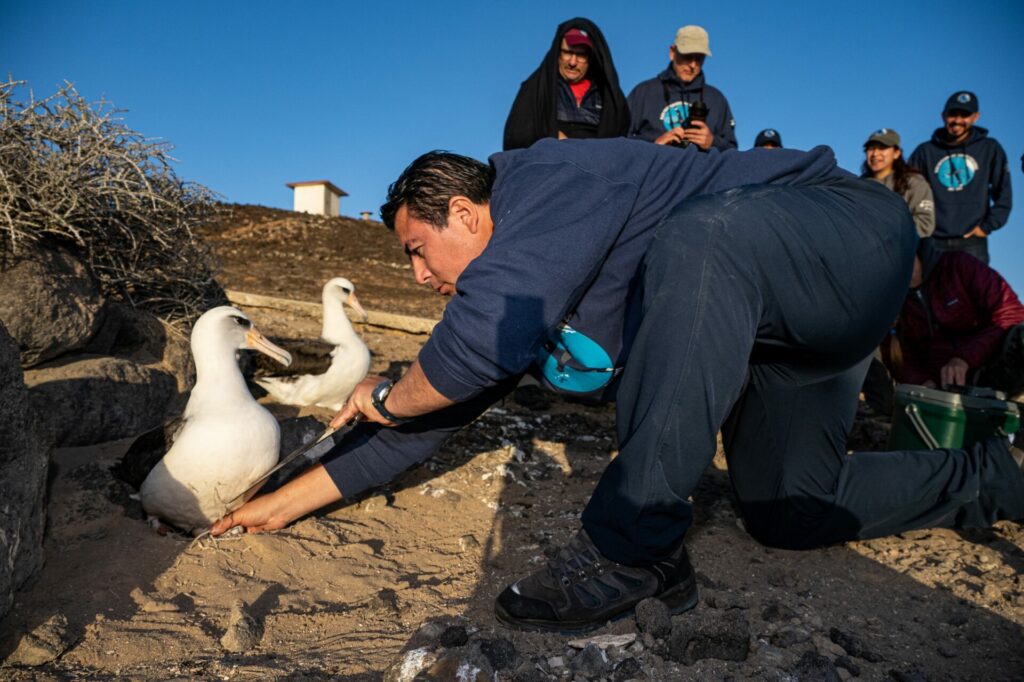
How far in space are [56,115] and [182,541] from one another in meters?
2.69

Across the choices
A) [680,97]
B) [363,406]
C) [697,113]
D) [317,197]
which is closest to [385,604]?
[363,406]

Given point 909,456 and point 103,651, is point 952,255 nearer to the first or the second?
point 909,456

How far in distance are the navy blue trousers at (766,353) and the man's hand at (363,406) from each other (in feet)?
2.80

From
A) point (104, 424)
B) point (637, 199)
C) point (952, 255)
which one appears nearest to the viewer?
point (637, 199)

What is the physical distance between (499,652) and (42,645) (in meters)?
1.26

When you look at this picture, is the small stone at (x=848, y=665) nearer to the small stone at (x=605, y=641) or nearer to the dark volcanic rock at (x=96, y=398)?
the small stone at (x=605, y=641)

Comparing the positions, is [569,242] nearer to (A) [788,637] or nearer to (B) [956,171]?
(A) [788,637]

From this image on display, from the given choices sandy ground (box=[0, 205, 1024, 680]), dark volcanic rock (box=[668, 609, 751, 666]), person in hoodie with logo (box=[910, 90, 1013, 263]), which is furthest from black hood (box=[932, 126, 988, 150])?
dark volcanic rock (box=[668, 609, 751, 666])

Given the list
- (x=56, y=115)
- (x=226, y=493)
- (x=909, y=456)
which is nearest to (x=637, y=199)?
(x=909, y=456)

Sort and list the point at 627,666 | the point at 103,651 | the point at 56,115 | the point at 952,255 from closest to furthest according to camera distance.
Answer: the point at 627,666 < the point at 103,651 < the point at 56,115 < the point at 952,255

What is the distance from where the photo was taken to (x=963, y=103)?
604 centimetres

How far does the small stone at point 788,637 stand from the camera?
2.16m

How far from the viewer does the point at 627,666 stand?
6.24 ft

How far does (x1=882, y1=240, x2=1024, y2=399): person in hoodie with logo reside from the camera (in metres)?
4.64
